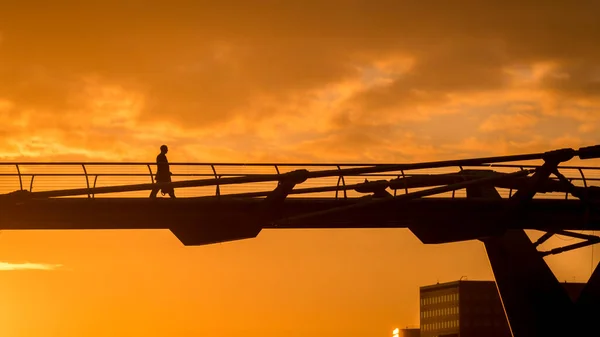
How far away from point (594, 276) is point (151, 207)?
17.7 metres

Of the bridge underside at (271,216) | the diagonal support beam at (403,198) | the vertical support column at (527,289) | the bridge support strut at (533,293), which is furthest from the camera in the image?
the vertical support column at (527,289)

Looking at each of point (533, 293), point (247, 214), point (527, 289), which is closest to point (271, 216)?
point (247, 214)

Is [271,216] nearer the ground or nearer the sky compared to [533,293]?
nearer the ground

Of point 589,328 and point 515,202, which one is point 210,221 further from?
point 589,328

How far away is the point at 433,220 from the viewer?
136ft

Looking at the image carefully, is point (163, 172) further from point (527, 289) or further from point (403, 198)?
point (527, 289)

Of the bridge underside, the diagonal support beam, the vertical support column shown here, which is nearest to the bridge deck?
the bridge underside

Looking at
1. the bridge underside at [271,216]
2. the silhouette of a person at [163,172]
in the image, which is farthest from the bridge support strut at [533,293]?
the silhouette of a person at [163,172]

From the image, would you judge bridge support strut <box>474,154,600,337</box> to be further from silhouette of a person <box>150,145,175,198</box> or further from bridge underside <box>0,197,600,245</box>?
silhouette of a person <box>150,145,175,198</box>

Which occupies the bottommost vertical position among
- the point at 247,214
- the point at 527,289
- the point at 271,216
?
the point at 271,216

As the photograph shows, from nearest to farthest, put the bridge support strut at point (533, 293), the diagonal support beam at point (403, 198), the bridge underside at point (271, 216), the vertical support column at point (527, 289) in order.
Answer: the diagonal support beam at point (403, 198) < the bridge underside at point (271, 216) < the bridge support strut at point (533, 293) < the vertical support column at point (527, 289)

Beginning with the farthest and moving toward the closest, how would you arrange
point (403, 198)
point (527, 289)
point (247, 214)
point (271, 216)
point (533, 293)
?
point (527, 289), point (533, 293), point (247, 214), point (271, 216), point (403, 198)

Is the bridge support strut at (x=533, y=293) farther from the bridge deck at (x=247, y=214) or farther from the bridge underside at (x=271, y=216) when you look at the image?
the bridge deck at (x=247, y=214)

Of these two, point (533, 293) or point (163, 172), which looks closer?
point (163, 172)
